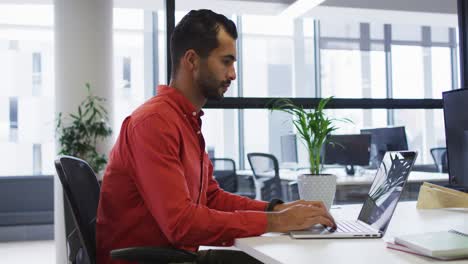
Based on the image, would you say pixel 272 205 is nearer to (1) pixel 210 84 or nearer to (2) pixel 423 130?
(1) pixel 210 84

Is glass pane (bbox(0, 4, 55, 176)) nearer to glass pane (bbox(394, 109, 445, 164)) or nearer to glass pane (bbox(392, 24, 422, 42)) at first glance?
glass pane (bbox(392, 24, 422, 42))

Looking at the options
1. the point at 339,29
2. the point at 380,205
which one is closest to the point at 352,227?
→ the point at 380,205

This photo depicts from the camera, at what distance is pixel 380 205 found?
1.47m

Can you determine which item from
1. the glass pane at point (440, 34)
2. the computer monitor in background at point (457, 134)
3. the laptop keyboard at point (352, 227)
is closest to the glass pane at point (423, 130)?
the glass pane at point (440, 34)

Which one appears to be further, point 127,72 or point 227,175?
point 127,72

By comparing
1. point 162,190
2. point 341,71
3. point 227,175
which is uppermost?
point 341,71

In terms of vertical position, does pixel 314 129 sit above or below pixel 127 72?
below

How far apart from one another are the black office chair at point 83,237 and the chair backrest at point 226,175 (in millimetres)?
3934

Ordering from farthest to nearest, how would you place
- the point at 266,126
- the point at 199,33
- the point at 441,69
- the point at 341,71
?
the point at 266,126
the point at 441,69
the point at 341,71
the point at 199,33

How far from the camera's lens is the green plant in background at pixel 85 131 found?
451 cm

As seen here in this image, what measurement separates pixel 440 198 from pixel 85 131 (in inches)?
130

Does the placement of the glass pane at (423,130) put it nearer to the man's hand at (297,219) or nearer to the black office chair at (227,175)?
the black office chair at (227,175)

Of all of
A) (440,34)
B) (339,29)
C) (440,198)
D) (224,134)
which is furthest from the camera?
(224,134)

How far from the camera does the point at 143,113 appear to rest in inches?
56.5
